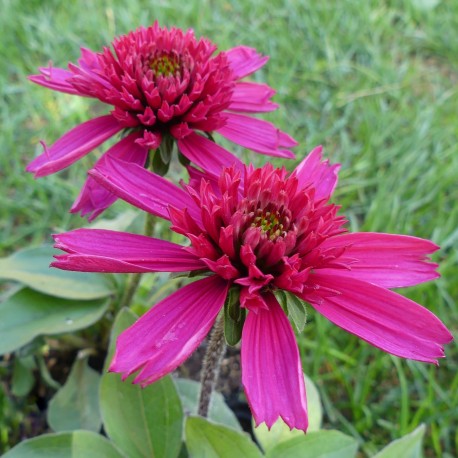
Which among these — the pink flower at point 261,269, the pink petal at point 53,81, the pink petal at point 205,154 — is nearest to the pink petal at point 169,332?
the pink flower at point 261,269

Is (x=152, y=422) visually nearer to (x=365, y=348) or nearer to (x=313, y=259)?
(x=313, y=259)

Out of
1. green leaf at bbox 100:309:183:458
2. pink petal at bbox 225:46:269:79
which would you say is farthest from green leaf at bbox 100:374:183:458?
pink petal at bbox 225:46:269:79

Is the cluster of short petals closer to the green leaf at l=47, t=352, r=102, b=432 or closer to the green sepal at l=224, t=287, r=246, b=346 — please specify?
the green sepal at l=224, t=287, r=246, b=346

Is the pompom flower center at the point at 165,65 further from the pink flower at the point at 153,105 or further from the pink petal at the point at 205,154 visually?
the pink petal at the point at 205,154

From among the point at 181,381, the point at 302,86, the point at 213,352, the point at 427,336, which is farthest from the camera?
the point at 302,86

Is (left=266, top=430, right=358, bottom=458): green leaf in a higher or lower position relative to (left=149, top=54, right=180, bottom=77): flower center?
lower

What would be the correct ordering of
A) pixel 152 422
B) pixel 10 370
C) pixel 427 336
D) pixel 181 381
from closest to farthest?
pixel 427 336 < pixel 152 422 < pixel 181 381 < pixel 10 370

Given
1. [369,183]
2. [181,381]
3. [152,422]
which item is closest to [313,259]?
[152,422]
